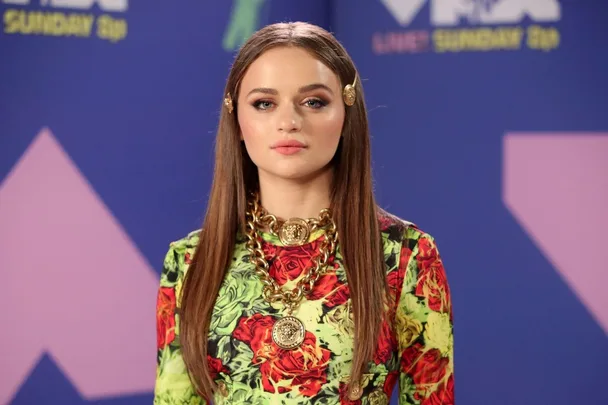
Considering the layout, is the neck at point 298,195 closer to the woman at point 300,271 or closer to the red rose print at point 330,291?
the woman at point 300,271

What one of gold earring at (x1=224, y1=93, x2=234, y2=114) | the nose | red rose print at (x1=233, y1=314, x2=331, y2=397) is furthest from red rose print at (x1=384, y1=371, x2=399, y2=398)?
gold earring at (x1=224, y1=93, x2=234, y2=114)

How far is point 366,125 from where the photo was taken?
6.34ft

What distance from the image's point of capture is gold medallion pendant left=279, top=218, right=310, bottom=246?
187 cm

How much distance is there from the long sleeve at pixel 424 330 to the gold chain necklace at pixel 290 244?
0.50 feet

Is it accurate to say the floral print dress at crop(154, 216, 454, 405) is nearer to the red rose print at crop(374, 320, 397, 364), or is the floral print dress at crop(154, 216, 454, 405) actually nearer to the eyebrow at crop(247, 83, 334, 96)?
the red rose print at crop(374, 320, 397, 364)

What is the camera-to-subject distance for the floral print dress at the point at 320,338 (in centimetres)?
176

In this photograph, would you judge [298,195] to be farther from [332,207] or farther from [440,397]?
[440,397]

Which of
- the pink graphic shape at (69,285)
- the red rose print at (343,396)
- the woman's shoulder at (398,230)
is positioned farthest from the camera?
the pink graphic shape at (69,285)

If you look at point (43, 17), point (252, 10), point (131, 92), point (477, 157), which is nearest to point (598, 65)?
point (477, 157)

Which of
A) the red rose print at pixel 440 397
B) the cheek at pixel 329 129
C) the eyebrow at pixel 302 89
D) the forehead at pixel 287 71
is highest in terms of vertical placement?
the forehead at pixel 287 71

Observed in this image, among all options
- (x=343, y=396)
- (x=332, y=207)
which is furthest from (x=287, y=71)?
(x=343, y=396)

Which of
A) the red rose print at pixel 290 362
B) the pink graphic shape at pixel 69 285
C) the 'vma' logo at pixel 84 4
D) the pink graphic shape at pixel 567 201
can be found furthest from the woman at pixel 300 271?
the pink graphic shape at pixel 567 201

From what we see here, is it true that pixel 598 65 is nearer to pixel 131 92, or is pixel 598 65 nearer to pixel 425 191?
pixel 425 191

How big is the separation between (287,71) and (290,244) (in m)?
0.33
